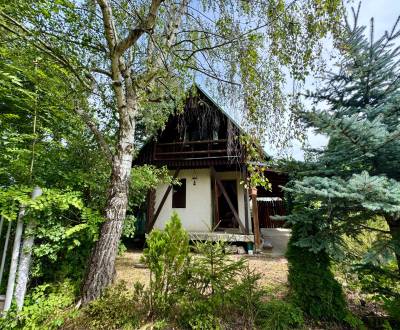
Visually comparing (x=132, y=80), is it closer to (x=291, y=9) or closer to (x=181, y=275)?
(x=291, y=9)

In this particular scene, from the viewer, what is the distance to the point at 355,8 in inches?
139

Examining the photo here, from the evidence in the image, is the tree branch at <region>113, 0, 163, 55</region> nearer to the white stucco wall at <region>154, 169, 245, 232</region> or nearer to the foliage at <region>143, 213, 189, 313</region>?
the foliage at <region>143, 213, 189, 313</region>

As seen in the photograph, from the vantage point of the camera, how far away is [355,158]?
3131 mm

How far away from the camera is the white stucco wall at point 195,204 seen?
9.91 meters

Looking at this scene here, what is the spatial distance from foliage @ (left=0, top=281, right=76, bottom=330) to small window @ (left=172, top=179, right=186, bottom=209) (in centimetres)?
719

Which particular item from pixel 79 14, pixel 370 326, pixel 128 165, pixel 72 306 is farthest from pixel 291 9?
pixel 72 306

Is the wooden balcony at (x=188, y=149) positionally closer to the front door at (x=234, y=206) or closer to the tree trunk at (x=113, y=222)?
the front door at (x=234, y=206)

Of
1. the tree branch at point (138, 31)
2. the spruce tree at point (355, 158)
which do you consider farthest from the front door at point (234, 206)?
the tree branch at point (138, 31)

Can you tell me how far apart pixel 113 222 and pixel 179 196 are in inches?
280

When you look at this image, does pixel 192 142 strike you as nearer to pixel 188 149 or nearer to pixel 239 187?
pixel 188 149

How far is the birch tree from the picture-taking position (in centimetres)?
329

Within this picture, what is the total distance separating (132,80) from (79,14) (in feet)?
6.17

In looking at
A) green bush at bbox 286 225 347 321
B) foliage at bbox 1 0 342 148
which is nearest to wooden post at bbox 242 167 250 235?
foliage at bbox 1 0 342 148

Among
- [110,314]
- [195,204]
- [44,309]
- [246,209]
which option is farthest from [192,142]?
[44,309]
